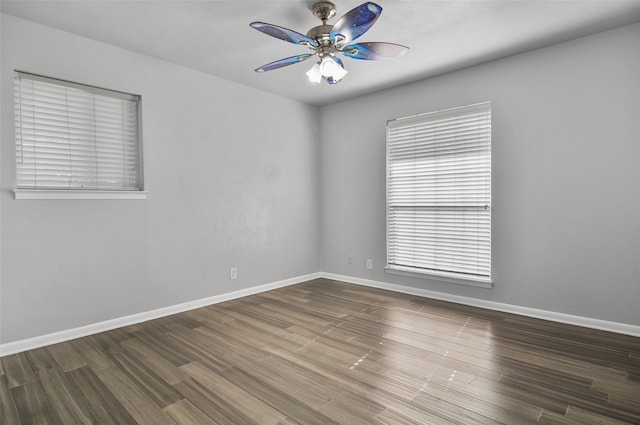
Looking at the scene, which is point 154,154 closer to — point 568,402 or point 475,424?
point 475,424

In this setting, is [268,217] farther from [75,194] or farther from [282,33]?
[282,33]

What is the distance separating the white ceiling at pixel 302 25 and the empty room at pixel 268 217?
0.02 meters

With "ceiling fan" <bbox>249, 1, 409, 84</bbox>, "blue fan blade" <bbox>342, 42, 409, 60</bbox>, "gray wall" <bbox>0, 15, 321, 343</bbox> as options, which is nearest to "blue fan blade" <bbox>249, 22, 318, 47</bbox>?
"ceiling fan" <bbox>249, 1, 409, 84</bbox>

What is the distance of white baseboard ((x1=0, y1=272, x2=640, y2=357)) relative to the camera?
272 cm

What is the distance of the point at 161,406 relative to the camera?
1920 mm

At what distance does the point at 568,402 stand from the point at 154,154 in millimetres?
3817

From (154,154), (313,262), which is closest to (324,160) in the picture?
(313,262)

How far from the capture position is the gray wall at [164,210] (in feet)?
8.75

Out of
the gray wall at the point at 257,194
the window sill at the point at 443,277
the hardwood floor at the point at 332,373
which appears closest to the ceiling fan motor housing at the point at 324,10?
the gray wall at the point at 257,194

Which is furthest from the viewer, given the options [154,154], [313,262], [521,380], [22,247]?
[313,262]

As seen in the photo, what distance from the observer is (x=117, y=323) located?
3.13 metres

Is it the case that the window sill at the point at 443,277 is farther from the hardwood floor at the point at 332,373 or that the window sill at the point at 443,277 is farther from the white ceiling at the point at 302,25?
the white ceiling at the point at 302,25

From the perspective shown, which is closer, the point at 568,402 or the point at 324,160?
the point at 568,402

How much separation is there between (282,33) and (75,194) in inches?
87.6
